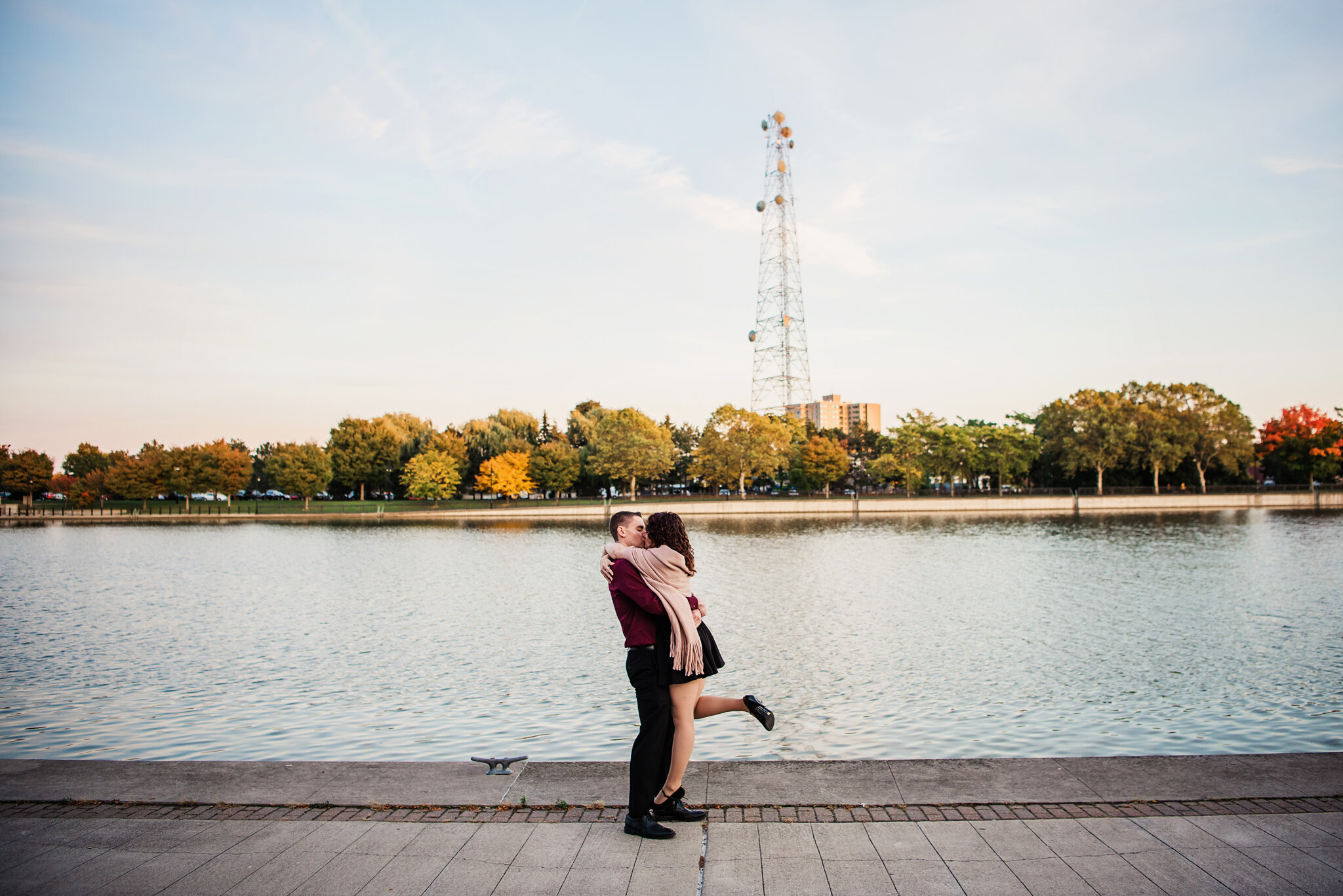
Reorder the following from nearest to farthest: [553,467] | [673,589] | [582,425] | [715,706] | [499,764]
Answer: [673,589], [715,706], [499,764], [553,467], [582,425]

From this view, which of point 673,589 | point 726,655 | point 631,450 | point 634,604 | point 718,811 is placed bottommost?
point 726,655

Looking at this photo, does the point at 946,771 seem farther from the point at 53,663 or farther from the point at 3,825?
the point at 53,663

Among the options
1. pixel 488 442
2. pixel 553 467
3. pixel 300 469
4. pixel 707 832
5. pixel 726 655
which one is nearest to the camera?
pixel 707 832

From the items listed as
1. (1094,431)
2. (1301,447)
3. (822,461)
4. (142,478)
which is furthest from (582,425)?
(1301,447)

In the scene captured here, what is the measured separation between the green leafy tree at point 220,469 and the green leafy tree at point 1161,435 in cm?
9711

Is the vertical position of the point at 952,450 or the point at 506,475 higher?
the point at 952,450

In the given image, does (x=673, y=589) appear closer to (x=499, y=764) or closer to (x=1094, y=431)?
(x=499, y=764)

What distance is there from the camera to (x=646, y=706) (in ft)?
18.2

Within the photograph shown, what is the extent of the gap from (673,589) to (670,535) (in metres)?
0.37

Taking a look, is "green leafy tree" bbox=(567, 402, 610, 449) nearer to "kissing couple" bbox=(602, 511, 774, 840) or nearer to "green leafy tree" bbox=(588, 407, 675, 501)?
"green leafy tree" bbox=(588, 407, 675, 501)

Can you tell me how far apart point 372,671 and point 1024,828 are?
1362 cm

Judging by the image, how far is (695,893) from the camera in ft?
15.1

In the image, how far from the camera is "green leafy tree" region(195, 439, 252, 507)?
91.1 m

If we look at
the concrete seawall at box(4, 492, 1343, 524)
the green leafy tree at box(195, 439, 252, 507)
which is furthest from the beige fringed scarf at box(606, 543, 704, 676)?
the green leafy tree at box(195, 439, 252, 507)
